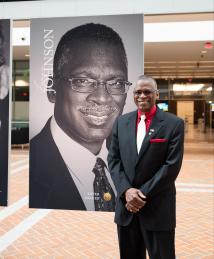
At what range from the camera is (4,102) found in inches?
167

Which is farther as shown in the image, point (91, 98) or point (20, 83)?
point (20, 83)

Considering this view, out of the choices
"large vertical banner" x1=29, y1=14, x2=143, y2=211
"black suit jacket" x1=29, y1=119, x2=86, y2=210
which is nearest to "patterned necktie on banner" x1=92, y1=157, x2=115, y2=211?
"large vertical banner" x1=29, y1=14, x2=143, y2=211

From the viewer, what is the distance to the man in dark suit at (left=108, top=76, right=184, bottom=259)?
2330 millimetres

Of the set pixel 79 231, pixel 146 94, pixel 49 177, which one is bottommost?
pixel 79 231

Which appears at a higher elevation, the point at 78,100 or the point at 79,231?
the point at 78,100

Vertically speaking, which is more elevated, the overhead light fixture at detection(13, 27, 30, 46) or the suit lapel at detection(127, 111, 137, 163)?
Result: the overhead light fixture at detection(13, 27, 30, 46)

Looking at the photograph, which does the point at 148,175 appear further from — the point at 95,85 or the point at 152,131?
the point at 95,85

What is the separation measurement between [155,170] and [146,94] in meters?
0.54

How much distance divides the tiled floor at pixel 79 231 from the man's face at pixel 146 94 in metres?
2.32

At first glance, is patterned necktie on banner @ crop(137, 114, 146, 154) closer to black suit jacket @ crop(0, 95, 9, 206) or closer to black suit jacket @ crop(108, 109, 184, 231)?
black suit jacket @ crop(108, 109, 184, 231)

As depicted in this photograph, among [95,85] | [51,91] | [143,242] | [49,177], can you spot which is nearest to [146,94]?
[143,242]

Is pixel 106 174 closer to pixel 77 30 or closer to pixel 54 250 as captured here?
pixel 54 250

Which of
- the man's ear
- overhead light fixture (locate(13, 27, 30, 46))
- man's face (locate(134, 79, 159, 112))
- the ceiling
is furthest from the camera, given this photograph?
overhead light fixture (locate(13, 27, 30, 46))

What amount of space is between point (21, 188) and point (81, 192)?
4097mm
